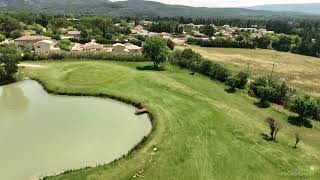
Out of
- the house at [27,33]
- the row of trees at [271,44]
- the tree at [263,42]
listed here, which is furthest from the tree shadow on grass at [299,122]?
the tree at [263,42]

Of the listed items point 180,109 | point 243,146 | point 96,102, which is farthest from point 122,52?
point 243,146

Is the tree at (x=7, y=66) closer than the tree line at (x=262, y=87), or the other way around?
the tree line at (x=262, y=87)

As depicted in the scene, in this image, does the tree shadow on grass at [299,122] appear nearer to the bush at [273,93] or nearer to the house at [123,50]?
the bush at [273,93]

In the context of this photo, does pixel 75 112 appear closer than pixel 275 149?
No

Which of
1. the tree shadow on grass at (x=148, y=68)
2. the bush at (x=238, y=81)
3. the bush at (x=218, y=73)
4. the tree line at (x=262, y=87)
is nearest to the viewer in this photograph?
the tree line at (x=262, y=87)

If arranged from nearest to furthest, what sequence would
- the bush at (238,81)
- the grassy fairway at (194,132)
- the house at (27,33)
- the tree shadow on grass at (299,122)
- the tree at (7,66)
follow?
the grassy fairway at (194,132)
the tree shadow on grass at (299,122)
the tree at (7,66)
the bush at (238,81)
the house at (27,33)

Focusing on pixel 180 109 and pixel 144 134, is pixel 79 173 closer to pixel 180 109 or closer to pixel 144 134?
pixel 144 134
